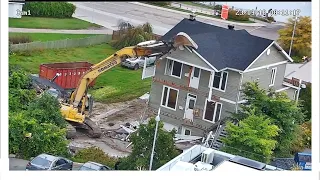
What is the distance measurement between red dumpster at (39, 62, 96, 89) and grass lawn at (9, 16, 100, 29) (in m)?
0.32

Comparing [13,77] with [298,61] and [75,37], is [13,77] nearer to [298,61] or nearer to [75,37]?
[75,37]

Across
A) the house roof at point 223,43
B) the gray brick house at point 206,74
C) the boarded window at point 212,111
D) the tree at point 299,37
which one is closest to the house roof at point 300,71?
the tree at point 299,37

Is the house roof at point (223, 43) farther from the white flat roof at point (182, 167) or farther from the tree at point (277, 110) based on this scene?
the white flat roof at point (182, 167)

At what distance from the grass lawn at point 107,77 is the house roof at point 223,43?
1.47 feet

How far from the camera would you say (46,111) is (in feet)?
18.0

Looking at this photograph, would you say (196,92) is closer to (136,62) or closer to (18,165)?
(136,62)

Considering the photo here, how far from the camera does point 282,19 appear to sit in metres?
→ 5.82

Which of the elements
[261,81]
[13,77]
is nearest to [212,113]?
[261,81]

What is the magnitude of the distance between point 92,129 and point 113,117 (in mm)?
212

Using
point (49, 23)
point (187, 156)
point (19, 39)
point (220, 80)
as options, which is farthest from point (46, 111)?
point (220, 80)

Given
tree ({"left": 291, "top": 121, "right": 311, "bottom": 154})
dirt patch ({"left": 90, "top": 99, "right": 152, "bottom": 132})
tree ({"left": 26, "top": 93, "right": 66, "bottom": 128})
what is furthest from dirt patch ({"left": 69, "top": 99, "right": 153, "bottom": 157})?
tree ({"left": 291, "top": 121, "right": 311, "bottom": 154})

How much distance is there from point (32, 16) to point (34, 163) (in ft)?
4.11

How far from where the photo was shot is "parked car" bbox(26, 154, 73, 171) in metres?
5.07

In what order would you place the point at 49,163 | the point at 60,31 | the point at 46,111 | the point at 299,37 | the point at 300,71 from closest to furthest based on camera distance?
the point at 49,163 < the point at 46,111 < the point at 60,31 < the point at 299,37 < the point at 300,71
